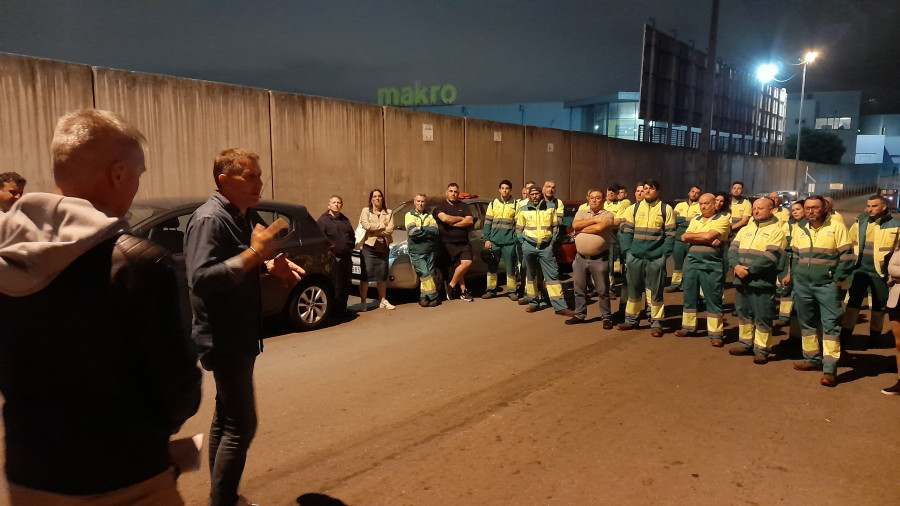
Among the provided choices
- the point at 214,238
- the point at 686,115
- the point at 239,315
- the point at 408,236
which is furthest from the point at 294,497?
the point at 686,115

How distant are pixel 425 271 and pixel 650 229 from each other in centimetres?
338

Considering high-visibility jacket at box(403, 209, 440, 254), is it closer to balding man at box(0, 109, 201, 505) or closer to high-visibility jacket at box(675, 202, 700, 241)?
high-visibility jacket at box(675, 202, 700, 241)

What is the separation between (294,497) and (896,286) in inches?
214

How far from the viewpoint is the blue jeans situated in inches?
110

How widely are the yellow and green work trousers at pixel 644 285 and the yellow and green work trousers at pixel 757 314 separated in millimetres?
1125

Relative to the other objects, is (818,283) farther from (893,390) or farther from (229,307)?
(229,307)

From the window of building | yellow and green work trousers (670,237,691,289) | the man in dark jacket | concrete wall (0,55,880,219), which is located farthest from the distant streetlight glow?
the window of building

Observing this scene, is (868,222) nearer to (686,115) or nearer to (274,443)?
(274,443)

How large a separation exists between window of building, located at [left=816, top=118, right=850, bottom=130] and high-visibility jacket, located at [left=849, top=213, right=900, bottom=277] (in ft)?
356

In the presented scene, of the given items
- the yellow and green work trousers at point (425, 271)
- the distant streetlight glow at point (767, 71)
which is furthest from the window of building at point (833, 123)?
the yellow and green work trousers at point (425, 271)

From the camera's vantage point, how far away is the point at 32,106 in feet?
26.0

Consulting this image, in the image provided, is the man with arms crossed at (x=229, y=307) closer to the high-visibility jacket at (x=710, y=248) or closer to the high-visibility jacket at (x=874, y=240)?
the high-visibility jacket at (x=710, y=248)

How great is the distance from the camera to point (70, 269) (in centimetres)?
142

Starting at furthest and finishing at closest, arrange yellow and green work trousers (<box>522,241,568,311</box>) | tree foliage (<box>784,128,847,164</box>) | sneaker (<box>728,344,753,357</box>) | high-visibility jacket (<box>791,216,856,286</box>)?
tree foliage (<box>784,128,847,164</box>) < yellow and green work trousers (<box>522,241,568,311</box>) < sneaker (<box>728,344,753,357</box>) < high-visibility jacket (<box>791,216,856,286</box>)
